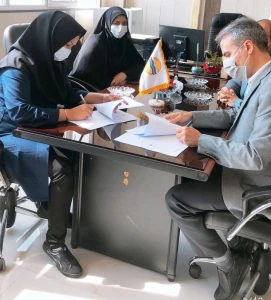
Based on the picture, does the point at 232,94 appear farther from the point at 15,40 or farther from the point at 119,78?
the point at 15,40

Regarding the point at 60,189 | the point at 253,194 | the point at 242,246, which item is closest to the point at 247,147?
the point at 253,194

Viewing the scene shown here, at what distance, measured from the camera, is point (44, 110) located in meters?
1.75

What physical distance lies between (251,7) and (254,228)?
414 cm

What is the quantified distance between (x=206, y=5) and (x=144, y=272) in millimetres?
4084

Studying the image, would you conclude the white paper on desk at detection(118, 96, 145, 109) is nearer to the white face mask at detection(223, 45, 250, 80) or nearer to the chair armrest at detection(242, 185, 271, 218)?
the white face mask at detection(223, 45, 250, 80)

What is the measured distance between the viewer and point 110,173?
1.95 m

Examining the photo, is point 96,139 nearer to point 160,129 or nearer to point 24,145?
point 160,129

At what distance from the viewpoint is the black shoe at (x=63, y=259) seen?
1.96 meters

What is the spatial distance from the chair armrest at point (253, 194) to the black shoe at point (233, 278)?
15.3 inches

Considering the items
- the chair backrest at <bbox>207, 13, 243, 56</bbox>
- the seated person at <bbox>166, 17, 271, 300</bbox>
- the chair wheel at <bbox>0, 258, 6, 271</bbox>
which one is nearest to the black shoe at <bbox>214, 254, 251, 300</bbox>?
the seated person at <bbox>166, 17, 271, 300</bbox>

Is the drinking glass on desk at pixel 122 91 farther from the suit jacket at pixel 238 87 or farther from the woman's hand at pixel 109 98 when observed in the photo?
the suit jacket at pixel 238 87

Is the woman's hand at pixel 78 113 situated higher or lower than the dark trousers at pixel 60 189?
higher

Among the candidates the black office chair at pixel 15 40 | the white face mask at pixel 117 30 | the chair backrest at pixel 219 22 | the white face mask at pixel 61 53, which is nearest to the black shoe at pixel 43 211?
the white face mask at pixel 61 53

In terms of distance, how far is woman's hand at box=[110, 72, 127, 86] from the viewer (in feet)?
9.12
